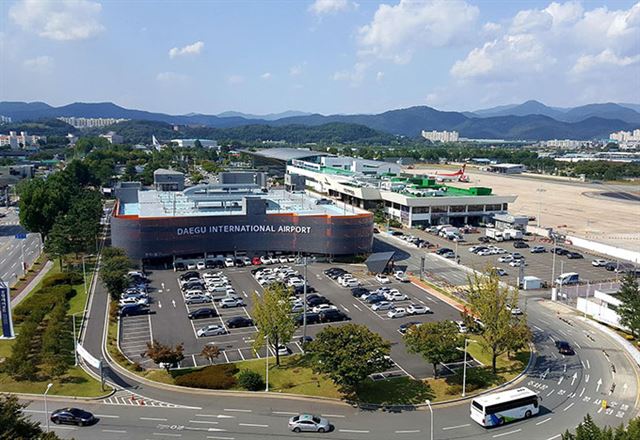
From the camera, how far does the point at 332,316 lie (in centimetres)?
4497

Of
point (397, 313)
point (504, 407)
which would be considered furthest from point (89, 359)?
point (504, 407)

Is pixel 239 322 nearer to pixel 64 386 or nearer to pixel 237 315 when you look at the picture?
pixel 237 315

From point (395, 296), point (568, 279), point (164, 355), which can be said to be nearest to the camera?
point (164, 355)

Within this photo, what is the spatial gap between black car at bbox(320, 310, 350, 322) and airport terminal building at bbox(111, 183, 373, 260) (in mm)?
19485

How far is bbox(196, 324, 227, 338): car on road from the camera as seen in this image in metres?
41.1

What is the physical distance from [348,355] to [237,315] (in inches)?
730

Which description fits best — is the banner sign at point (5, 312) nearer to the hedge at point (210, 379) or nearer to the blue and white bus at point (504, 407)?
the hedge at point (210, 379)

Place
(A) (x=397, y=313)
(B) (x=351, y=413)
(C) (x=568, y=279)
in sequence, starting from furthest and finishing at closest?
(C) (x=568, y=279) → (A) (x=397, y=313) → (B) (x=351, y=413)

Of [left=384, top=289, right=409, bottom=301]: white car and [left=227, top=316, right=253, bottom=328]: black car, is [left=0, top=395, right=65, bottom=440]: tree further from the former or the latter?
[left=384, top=289, right=409, bottom=301]: white car

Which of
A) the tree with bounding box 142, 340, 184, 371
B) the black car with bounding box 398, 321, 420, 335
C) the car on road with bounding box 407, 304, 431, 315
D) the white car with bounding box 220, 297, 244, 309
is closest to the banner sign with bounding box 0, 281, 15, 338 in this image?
the tree with bounding box 142, 340, 184, 371


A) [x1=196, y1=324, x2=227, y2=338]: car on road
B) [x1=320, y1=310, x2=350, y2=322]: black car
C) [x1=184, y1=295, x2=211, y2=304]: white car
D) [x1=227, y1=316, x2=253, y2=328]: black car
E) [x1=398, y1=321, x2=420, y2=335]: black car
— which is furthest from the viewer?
[x1=184, y1=295, x2=211, y2=304]: white car

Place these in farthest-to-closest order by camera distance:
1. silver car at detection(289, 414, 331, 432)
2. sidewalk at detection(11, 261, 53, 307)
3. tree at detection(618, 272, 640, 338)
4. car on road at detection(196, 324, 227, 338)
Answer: sidewalk at detection(11, 261, 53, 307) → car on road at detection(196, 324, 227, 338) → tree at detection(618, 272, 640, 338) → silver car at detection(289, 414, 331, 432)

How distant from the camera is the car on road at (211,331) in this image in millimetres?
41125

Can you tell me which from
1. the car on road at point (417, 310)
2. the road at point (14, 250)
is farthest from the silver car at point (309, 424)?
the road at point (14, 250)
